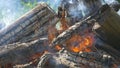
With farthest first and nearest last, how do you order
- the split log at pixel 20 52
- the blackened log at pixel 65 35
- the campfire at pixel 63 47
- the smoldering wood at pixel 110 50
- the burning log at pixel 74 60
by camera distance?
the smoldering wood at pixel 110 50 → the blackened log at pixel 65 35 → the split log at pixel 20 52 → the campfire at pixel 63 47 → the burning log at pixel 74 60

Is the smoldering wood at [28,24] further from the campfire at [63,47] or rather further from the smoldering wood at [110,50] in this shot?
the smoldering wood at [110,50]

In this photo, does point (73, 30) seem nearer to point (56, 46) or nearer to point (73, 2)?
point (56, 46)

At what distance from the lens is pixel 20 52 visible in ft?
13.1

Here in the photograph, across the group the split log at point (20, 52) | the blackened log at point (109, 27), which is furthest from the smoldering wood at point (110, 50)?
the split log at point (20, 52)

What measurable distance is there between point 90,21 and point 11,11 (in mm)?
4102

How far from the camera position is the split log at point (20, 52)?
3910 mm

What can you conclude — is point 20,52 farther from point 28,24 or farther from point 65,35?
point 28,24

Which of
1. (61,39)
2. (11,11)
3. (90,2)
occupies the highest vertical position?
(11,11)

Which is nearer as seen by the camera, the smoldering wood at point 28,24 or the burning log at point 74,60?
the burning log at point 74,60

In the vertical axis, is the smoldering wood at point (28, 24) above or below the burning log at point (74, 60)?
above

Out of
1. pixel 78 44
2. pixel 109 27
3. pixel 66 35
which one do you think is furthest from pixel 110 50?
pixel 66 35

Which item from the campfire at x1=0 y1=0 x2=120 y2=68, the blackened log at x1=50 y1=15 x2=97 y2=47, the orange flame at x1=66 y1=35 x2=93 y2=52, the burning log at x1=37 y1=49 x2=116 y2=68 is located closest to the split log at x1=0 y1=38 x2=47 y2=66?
the campfire at x1=0 y1=0 x2=120 y2=68

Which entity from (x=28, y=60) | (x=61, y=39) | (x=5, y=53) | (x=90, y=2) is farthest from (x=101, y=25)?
(x=5, y=53)

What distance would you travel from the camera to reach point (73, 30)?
4.36m
